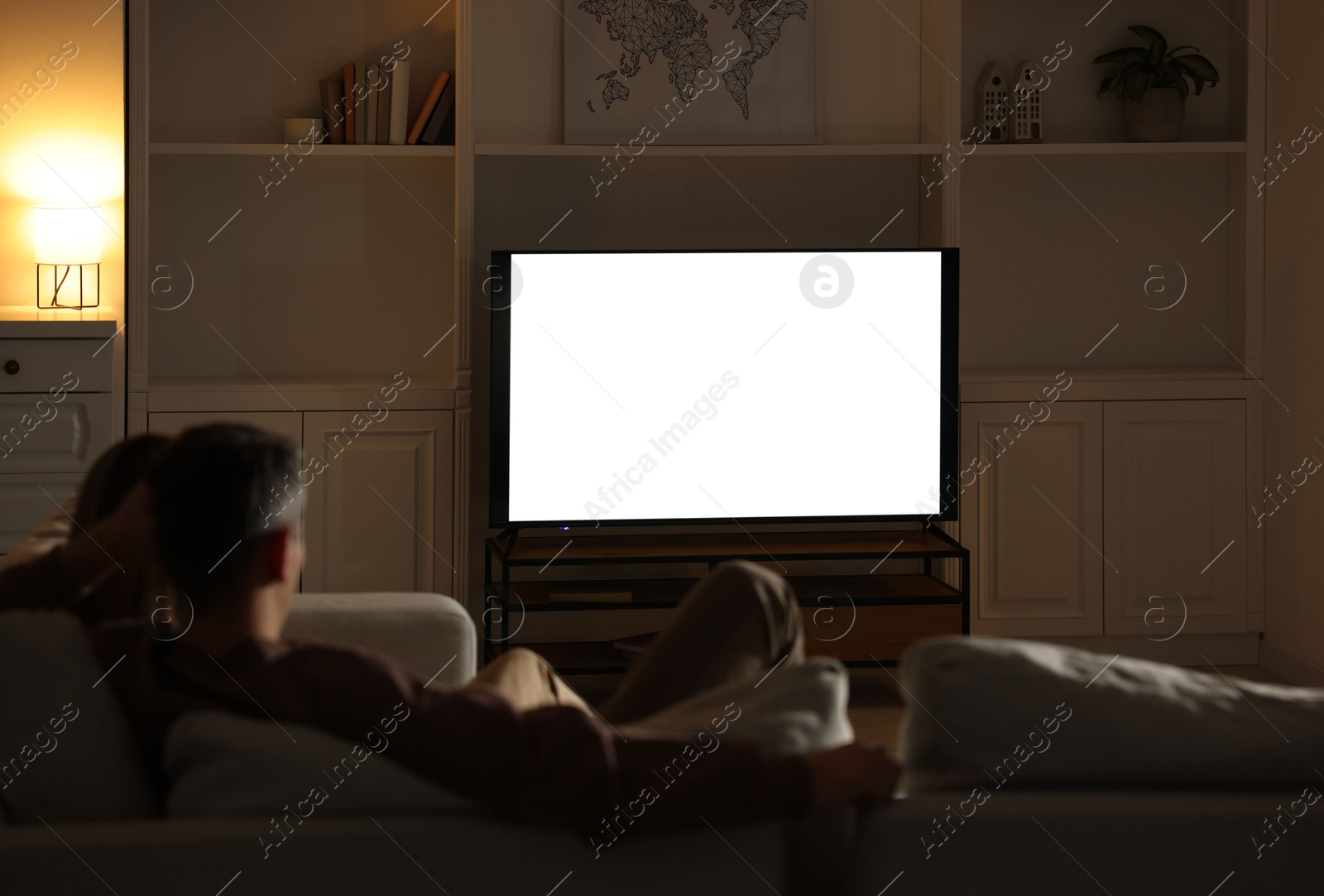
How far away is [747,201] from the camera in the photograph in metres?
3.56

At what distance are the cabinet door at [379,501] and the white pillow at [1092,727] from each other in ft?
7.84

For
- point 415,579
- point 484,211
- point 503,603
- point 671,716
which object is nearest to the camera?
point 671,716

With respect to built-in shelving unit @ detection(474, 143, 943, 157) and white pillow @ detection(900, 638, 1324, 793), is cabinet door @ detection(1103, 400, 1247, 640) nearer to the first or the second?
built-in shelving unit @ detection(474, 143, 943, 157)

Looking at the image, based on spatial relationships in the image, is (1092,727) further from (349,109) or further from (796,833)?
(349,109)

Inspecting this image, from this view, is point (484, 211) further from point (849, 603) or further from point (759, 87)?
point (849, 603)

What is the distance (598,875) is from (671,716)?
180mm

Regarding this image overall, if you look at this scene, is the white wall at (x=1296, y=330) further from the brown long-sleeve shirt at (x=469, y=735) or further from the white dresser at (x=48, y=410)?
the white dresser at (x=48, y=410)

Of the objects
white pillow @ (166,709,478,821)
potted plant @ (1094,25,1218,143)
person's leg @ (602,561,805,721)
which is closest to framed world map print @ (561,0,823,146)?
potted plant @ (1094,25,1218,143)

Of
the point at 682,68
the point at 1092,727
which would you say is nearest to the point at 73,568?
the point at 1092,727

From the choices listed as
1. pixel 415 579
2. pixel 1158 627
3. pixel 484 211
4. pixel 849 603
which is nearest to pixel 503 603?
pixel 415 579

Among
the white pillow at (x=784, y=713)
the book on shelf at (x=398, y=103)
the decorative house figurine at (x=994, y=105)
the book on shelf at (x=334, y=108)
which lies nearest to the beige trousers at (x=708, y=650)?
the white pillow at (x=784, y=713)

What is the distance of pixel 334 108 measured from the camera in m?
3.42

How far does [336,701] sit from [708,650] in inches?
20.6

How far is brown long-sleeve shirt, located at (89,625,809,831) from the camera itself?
959 mm
